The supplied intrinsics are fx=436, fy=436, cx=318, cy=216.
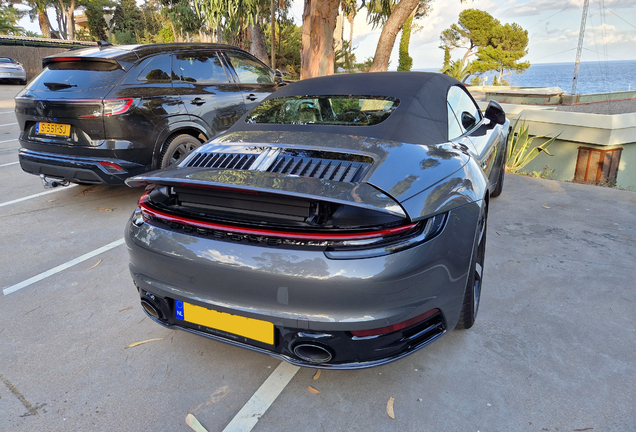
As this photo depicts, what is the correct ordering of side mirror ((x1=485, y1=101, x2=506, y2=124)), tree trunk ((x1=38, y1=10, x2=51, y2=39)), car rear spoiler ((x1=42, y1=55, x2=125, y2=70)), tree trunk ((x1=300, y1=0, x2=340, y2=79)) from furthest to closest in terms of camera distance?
1. tree trunk ((x1=38, y1=10, x2=51, y2=39))
2. tree trunk ((x1=300, y1=0, x2=340, y2=79))
3. car rear spoiler ((x1=42, y1=55, x2=125, y2=70))
4. side mirror ((x1=485, y1=101, x2=506, y2=124))

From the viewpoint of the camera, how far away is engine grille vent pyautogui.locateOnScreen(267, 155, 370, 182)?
1867mm

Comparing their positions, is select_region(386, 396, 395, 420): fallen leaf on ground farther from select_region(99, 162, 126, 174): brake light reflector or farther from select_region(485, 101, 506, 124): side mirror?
select_region(99, 162, 126, 174): brake light reflector

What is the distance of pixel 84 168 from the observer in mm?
4172

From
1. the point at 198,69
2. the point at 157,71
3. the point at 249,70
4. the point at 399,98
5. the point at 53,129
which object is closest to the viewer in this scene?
the point at 399,98

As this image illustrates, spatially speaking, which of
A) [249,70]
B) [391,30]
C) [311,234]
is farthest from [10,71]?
[311,234]

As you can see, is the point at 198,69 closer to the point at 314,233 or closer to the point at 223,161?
the point at 223,161

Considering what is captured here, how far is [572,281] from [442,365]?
1.49m

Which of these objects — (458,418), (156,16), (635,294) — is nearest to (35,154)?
(458,418)

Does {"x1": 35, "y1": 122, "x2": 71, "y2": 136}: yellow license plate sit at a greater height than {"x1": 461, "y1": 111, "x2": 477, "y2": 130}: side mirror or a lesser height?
lesser

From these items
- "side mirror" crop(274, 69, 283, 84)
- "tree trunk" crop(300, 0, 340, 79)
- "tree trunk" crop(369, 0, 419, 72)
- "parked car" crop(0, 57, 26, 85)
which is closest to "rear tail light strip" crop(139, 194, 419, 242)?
"side mirror" crop(274, 69, 283, 84)

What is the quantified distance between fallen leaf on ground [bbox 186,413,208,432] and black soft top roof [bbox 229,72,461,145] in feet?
5.18

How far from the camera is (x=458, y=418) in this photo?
189 cm

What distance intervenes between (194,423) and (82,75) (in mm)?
3722

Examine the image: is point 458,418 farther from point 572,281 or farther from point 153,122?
point 153,122
